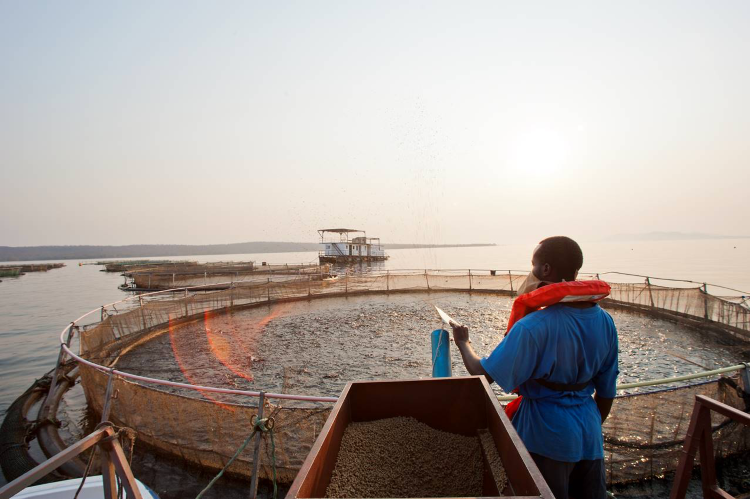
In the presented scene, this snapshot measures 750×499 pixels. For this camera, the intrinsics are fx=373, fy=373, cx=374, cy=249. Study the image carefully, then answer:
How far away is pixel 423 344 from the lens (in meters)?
12.4

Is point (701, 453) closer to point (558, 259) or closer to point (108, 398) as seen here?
point (558, 259)

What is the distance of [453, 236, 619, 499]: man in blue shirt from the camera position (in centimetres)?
216

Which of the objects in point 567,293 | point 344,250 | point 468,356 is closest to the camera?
point 567,293

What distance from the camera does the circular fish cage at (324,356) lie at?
14.9 ft

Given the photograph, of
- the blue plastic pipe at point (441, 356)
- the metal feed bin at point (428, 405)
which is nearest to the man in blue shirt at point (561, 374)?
the metal feed bin at point (428, 405)

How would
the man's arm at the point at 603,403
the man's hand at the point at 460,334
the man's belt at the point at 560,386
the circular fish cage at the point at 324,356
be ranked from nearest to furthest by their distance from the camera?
the man's belt at the point at 560,386 → the man's arm at the point at 603,403 → the man's hand at the point at 460,334 → the circular fish cage at the point at 324,356

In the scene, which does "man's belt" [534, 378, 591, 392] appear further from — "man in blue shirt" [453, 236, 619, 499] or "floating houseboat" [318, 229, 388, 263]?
"floating houseboat" [318, 229, 388, 263]

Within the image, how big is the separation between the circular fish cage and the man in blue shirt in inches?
60.1

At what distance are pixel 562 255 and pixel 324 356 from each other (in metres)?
9.97

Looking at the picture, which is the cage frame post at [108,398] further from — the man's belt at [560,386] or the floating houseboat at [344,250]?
the floating houseboat at [344,250]

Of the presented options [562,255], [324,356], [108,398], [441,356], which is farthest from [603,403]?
[324,356]

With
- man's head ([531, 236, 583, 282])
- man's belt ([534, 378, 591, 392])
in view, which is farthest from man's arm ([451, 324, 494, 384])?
man's head ([531, 236, 583, 282])

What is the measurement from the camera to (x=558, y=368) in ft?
7.15

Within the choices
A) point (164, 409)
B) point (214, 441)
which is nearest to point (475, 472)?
point (214, 441)
